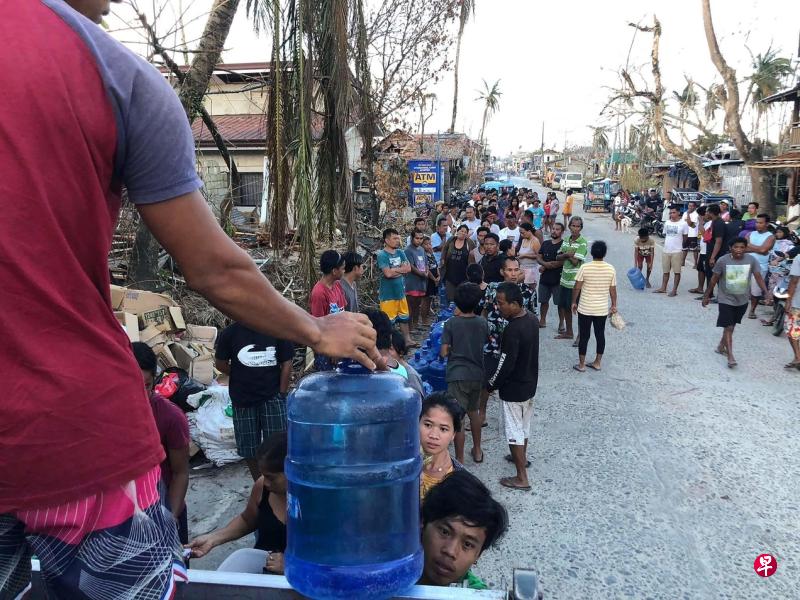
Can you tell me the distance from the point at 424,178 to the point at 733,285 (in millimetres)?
11722

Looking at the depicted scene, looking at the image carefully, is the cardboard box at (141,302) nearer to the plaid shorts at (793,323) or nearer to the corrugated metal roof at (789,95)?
the plaid shorts at (793,323)

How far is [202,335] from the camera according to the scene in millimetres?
6977

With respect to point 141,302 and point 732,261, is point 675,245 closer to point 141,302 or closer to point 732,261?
point 732,261

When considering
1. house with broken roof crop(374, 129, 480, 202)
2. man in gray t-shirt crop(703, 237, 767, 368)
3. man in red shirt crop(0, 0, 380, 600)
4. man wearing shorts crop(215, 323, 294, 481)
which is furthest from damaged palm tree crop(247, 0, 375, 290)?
house with broken roof crop(374, 129, 480, 202)

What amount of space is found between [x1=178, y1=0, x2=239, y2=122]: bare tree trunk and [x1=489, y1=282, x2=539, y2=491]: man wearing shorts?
449cm

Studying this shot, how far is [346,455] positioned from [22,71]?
1.42m

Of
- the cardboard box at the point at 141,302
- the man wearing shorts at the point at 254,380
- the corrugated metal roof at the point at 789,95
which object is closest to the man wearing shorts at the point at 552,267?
the cardboard box at the point at 141,302

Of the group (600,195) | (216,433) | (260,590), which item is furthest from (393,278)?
(600,195)

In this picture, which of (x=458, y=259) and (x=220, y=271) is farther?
(x=458, y=259)

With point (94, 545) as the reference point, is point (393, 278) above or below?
below

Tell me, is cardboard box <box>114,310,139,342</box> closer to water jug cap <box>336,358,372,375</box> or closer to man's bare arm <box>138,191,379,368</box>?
water jug cap <box>336,358,372,375</box>

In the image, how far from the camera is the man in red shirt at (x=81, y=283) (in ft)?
3.05

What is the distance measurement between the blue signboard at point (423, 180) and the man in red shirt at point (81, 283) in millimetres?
17341

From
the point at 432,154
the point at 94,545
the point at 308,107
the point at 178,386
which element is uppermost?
the point at 432,154
